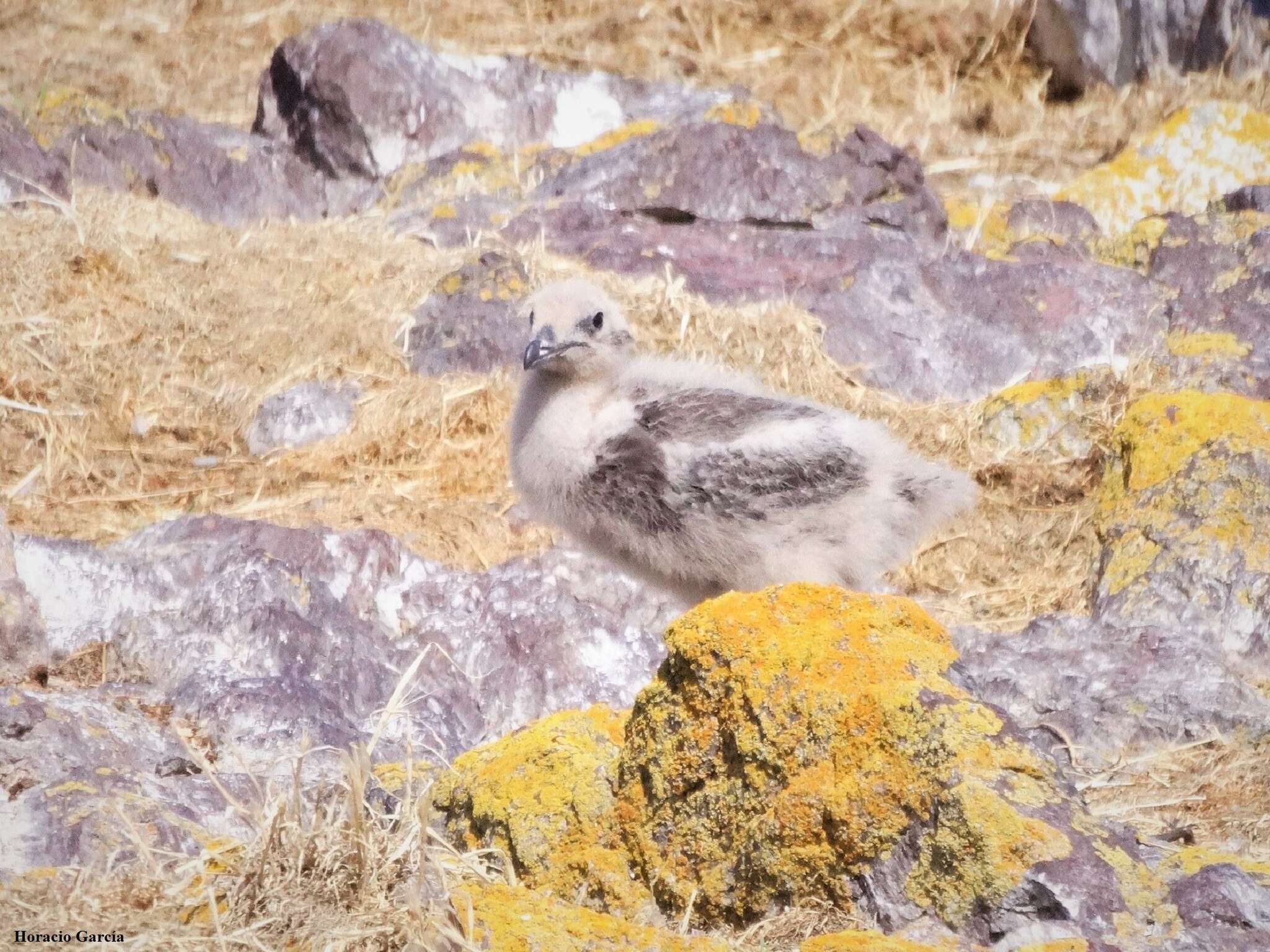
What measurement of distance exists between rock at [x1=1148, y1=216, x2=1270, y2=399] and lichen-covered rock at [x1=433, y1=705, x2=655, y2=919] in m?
5.19

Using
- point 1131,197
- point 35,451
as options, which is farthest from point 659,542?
point 1131,197

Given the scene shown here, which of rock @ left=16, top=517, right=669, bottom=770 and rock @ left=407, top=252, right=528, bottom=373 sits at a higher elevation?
rock @ left=16, top=517, right=669, bottom=770

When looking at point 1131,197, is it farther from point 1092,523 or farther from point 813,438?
point 813,438

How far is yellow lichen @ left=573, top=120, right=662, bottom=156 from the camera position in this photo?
1186 cm

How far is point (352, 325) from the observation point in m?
9.25

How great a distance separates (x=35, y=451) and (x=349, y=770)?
5.41 meters

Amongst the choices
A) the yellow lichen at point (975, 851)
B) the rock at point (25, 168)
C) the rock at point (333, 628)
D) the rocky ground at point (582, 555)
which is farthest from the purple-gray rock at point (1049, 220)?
the yellow lichen at point (975, 851)

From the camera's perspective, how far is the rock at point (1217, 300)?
26.7ft

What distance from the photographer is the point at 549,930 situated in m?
3.25

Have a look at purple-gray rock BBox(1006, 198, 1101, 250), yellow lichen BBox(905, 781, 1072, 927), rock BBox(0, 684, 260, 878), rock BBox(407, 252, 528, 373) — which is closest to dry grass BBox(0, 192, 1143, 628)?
rock BBox(407, 252, 528, 373)

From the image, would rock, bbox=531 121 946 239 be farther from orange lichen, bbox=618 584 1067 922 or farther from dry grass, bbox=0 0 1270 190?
orange lichen, bbox=618 584 1067 922

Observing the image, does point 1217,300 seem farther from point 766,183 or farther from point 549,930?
point 549,930

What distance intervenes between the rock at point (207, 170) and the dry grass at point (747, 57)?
1531 mm

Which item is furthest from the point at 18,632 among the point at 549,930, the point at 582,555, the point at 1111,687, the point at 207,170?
the point at 207,170
